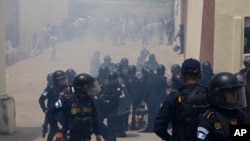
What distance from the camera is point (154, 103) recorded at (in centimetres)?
1303

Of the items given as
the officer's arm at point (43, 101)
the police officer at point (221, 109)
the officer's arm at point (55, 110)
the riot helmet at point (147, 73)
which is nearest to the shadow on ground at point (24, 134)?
the officer's arm at point (43, 101)

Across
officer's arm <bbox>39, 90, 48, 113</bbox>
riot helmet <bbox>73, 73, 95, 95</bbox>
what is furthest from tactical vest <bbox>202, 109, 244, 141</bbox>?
officer's arm <bbox>39, 90, 48, 113</bbox>

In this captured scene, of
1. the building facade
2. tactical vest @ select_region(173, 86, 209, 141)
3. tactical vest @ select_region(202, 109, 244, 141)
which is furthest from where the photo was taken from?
the building facade

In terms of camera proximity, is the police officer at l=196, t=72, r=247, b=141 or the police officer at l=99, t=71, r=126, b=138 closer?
the police officer at l=196, t=72, r=247, b=141

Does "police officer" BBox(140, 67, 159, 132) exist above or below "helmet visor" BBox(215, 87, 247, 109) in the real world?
below

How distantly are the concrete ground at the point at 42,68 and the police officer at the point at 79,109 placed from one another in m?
5.04

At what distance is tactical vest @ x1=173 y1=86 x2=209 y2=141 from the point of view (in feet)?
18.7

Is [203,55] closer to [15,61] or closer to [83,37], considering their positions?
[15,61]

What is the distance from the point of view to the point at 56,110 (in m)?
7.43

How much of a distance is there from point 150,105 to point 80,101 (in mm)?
5863

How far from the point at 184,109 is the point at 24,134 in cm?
748

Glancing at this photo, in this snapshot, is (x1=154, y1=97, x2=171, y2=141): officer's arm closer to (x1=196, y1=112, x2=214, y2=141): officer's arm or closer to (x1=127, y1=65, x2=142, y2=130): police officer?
(x1=196, y1=112, x2=214, y2=141): officer's arm

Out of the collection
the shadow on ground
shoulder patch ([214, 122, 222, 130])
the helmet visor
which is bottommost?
the shadow on ground

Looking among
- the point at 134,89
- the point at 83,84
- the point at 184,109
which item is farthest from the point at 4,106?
the point at 184,109
